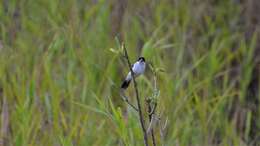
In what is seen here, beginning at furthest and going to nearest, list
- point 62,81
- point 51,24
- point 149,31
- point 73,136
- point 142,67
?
point 149,31 → point 51,24 → point 62,81 → point 73,136 → point 142,67

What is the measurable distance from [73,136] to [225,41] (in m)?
1.39

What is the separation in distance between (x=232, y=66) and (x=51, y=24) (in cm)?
106

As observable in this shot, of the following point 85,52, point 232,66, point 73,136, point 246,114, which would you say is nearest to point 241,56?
point 232,66

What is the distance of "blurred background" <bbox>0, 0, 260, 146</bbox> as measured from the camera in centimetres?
312

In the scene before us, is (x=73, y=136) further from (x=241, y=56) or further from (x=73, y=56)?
(x=241, y=56)

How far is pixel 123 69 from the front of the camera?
3.84 m

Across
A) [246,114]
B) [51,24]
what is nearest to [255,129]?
[246,114]

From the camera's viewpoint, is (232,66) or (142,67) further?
(232,66)

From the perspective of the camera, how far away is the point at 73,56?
370cm

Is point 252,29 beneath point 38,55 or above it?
above

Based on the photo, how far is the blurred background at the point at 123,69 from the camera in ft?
10.3

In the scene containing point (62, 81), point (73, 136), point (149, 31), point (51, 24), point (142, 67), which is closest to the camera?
point (142, 67)

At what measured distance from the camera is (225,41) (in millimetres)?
4137

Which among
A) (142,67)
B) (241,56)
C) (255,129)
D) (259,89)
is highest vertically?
(241,56)
